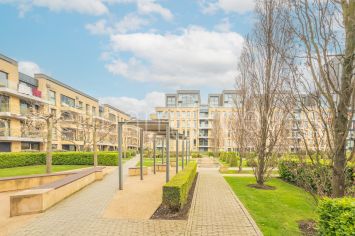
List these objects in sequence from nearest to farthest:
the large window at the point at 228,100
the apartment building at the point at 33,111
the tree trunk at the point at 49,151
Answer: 1. the tree trunk at the point at 49,151
2. the apartment building at the point at 33,111
3. the large window at the point at 228,100

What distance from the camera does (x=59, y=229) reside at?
6.20 m

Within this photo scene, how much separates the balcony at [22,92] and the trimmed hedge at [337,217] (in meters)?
32.3

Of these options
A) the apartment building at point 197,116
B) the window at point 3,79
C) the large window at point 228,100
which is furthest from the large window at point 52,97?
the large window at point 228,100

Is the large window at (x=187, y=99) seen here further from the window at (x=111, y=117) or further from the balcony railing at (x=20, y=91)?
the balcony railing at (x=20, y=91)

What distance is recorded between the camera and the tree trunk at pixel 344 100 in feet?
16.4

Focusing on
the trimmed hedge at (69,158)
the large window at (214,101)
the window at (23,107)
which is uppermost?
the large window at (214,101)

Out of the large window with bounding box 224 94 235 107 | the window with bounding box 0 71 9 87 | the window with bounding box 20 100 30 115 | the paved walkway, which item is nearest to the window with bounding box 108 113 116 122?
the window with bounding box 20 100 30 115

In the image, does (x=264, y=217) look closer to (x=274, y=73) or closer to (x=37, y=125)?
(x=274, y=73)

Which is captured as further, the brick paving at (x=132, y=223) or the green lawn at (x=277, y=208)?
the green lawn at (x=277, y=208)

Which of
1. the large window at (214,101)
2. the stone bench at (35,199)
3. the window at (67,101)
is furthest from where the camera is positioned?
the large window at (214,101)

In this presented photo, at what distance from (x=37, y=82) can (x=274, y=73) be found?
3707 centimetres

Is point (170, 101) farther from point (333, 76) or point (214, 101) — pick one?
point (333, 76)

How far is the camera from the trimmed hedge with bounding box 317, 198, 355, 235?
13.3ft

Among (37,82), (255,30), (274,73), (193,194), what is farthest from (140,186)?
(37,82)
